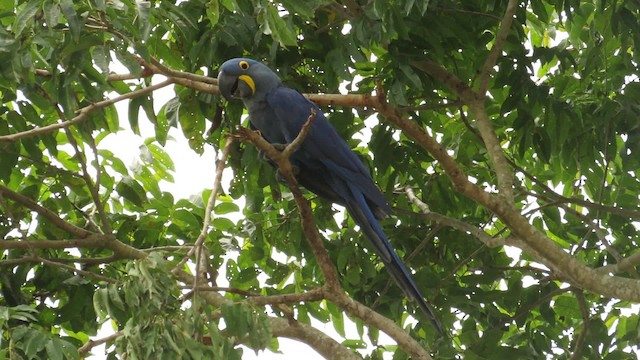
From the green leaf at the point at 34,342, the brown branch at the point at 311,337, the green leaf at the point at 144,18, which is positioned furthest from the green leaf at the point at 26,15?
the brown branch at the point at 311,337

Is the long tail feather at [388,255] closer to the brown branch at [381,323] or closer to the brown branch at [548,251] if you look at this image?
the brown branch at [381,323]

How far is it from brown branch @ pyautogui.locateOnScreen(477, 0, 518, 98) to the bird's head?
87 centimetres

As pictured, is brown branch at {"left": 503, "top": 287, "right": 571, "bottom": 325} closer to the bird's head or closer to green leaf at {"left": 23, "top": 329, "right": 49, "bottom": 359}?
the bird's head

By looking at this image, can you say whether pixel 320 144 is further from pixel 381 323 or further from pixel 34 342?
pixel 34 342

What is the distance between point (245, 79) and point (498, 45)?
3.36 feet

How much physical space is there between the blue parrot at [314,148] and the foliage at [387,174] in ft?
0.39

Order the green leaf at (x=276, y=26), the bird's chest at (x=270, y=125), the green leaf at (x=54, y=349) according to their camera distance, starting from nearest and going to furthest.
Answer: the green leaf at (x=54, y=349) < the green leaf at (x=276, y=26) < the bird's chest at (x=270, y=125)

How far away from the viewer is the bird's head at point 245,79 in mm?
3994

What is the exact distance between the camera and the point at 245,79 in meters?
4.02

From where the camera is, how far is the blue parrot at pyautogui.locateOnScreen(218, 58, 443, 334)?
3.89 meters

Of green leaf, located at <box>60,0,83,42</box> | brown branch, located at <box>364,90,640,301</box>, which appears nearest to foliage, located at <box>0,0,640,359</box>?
brown branch, located at <box>364,90,640,301</box>

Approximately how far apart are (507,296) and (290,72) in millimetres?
1393

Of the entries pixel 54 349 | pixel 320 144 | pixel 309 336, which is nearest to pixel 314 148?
pixel 320 144

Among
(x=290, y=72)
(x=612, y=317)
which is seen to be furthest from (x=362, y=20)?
(x=612, y=317)
